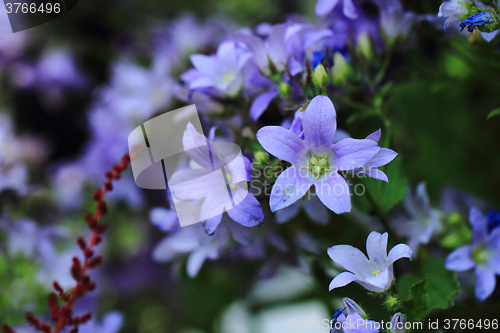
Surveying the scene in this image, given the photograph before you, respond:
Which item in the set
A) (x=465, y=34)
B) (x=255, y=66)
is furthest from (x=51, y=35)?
(x=465, y=34)

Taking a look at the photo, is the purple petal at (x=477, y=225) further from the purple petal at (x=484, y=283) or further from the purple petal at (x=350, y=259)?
the purple petal at (x=350, y=259)

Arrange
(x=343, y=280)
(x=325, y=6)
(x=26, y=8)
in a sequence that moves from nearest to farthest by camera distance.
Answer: (x=343, y=280), (x=325, y=6), (x=26, y=8)

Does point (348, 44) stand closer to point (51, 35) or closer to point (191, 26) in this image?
point (191, 26)

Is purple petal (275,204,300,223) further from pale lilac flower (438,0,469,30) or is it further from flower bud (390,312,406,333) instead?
pale lilac flower (438,0,469,30)

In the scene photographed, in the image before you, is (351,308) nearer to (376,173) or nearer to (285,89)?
(376,173)

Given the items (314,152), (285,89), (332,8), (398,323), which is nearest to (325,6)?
(332,8)

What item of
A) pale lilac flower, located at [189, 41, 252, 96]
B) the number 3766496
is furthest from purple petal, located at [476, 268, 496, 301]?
the number 3766496

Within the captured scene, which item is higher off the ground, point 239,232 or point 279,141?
point 279,141
